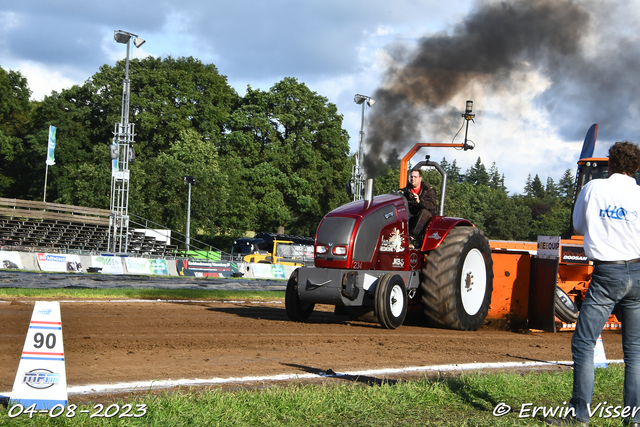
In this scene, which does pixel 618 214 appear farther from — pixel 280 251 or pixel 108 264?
pixel 280 251

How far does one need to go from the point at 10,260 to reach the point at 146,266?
207 inches

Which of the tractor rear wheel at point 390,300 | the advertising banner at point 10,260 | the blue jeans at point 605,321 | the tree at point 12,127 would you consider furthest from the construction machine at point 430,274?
the tree at point 12,127

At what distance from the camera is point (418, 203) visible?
32.9 ft

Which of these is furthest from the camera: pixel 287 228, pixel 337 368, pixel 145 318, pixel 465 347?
pixel 287 228

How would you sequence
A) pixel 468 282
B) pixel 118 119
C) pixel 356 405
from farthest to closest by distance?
pixel 118 119 < pixel 468 282 < pixel 356 405

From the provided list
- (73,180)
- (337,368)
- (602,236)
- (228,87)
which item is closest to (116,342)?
(337,368)

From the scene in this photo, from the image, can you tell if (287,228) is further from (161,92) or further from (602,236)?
(602,236)

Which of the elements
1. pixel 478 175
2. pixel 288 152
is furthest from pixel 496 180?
pixel 288 152

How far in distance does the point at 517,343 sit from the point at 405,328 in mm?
1700

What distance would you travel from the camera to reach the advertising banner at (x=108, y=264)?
86.2ft

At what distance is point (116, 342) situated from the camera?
700cm

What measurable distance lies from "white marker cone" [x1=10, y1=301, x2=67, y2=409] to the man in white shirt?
327 cm

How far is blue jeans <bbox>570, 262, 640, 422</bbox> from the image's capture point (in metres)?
4.32

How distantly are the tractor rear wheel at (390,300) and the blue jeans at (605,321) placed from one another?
464cm
